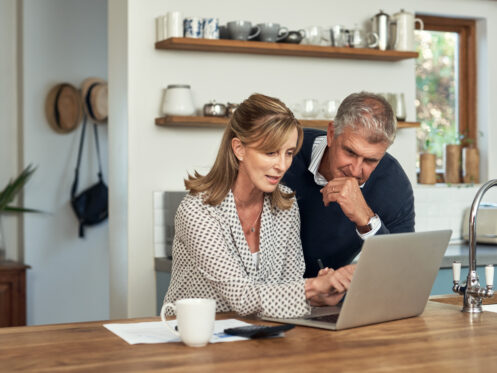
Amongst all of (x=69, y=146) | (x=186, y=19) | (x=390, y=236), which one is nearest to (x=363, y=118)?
(x=390, y=236)

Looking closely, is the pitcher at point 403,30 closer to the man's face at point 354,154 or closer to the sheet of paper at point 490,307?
the man's face at point 354,154

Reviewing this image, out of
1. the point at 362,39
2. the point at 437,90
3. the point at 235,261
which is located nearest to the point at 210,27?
the point at 362,39

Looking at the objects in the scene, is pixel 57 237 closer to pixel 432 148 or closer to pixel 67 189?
pixel 67 189

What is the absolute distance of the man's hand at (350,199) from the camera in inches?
87.9

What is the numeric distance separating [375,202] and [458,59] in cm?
272

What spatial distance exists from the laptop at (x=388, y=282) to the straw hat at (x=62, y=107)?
334 cm

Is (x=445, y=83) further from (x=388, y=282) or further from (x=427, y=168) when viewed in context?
(x=388, y=282)

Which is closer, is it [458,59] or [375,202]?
[375,202]

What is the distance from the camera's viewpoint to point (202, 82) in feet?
13.2

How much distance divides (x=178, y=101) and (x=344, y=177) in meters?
1.66

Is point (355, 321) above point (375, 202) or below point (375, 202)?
below

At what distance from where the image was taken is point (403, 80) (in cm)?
454

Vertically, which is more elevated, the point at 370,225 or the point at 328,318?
the point at 370,225

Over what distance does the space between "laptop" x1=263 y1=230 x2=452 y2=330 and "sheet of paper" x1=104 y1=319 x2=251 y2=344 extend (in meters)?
0.14
